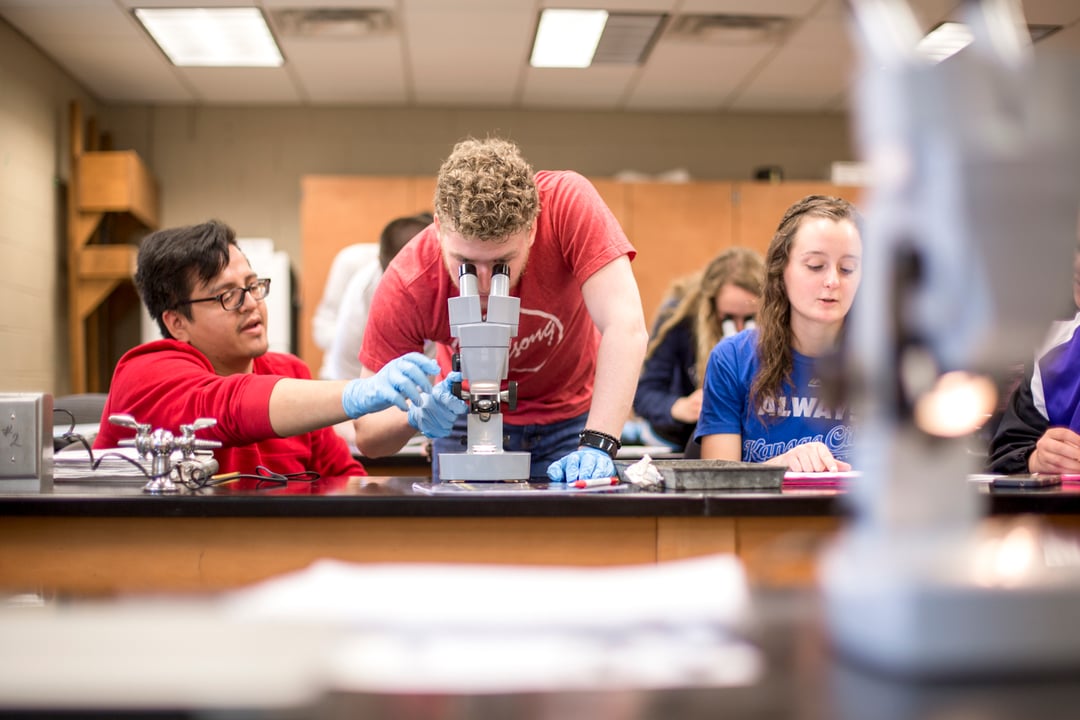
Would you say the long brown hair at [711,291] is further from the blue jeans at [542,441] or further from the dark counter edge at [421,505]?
the dark counter edge at [421,505]

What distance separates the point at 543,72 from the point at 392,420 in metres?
3.55

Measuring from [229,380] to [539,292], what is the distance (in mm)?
681

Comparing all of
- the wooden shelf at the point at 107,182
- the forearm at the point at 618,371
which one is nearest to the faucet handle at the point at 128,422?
the forearm at the point at 618,371

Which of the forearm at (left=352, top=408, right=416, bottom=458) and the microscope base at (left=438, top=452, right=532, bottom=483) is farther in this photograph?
the forearm at (left=352, top=408, right=416, bottom=458)

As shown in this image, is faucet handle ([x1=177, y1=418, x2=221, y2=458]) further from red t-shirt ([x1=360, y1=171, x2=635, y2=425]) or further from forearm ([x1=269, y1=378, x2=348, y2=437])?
red t-shirt ([x1=360, y1=171, x2=635, y2=425])

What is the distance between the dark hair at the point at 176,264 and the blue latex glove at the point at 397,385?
61 cm

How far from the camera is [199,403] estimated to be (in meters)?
1.86

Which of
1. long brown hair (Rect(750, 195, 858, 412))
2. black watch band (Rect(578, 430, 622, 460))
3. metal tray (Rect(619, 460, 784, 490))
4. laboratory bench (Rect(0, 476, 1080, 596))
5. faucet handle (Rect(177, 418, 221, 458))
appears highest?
long brown hair (Rect(750, 195, 858, 412))

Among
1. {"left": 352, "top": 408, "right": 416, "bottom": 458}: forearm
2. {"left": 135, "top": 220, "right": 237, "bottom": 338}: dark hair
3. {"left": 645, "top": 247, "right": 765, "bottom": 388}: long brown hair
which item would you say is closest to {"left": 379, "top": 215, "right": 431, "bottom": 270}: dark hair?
{"left": 645, "top": 247, "right": 765, "bottom": 388}: long brown hair

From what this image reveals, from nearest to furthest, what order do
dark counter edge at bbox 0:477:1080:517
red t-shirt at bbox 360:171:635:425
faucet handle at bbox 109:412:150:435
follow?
1. dark counter edge at bbox 0:477:1080:517
2. faucet handle at bbox 109:412:150:435
3. red t-shirt at bbox 360:171:635:425

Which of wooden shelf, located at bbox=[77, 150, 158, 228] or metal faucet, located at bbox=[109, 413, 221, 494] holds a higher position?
wooden shelf, located at bbox=[77, 150, 158, 228]

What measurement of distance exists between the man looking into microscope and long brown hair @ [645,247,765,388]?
4.63 ft

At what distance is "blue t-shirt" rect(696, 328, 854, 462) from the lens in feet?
6.89

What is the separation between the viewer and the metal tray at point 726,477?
1.55m
